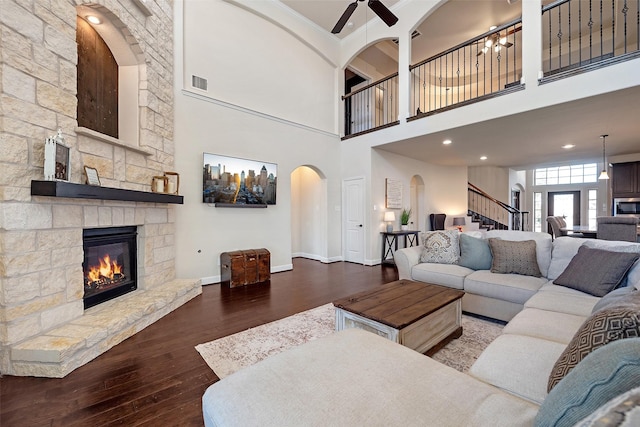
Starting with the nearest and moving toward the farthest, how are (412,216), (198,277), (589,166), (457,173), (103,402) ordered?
(103,402) → (198,277) → (412,216) → (457,173) → (589,166)

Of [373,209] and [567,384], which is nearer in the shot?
[567,384]

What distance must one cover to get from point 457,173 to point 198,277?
7.72 metres

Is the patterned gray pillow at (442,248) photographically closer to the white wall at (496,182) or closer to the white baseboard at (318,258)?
the white baseboard at (318,258)

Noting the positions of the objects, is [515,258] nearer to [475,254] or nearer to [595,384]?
[475,254]

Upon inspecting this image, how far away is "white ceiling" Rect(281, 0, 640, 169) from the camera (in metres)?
4.05

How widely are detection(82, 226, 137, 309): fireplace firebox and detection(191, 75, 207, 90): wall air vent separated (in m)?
2.46

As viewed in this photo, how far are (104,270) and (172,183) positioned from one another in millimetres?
1421

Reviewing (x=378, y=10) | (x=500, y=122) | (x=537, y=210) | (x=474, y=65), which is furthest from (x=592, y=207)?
(x=378, y=10)

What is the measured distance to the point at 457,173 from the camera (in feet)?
27.9

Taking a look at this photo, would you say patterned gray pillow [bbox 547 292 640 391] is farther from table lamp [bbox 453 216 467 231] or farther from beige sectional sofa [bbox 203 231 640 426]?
table lamp [bbox 453 216 467 231]

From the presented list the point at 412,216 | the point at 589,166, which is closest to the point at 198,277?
the point at 412,216

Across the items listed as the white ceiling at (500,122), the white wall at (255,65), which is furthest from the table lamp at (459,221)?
the white wall at (255,65)

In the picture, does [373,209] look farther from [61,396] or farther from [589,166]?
[589,166]

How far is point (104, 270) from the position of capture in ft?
9.93
